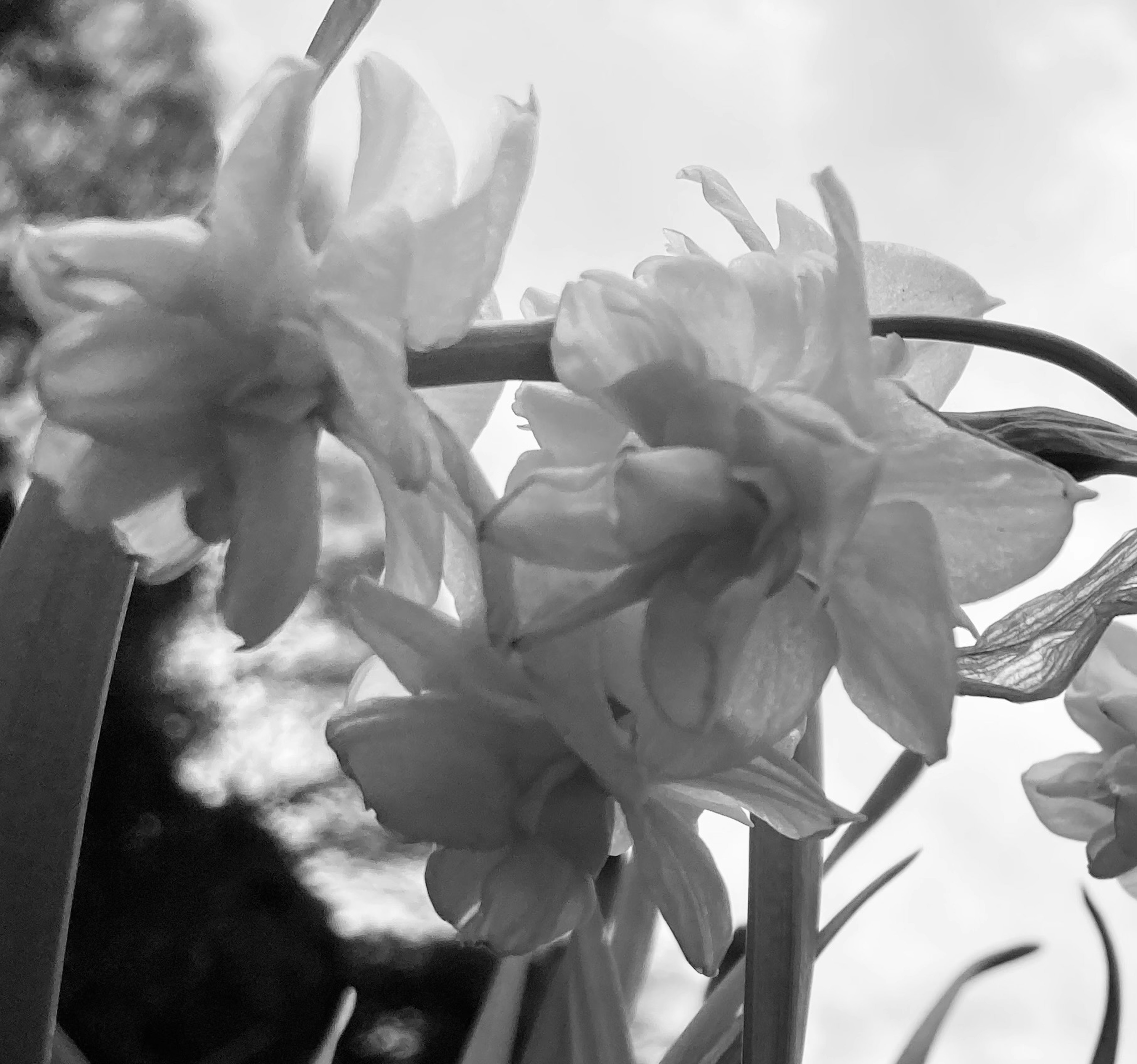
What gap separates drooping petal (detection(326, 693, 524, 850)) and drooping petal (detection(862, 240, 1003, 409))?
0.37 ft

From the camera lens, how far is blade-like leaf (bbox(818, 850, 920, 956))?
502 millimetres

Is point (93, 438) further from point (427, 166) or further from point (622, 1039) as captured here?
point (622, 1039)

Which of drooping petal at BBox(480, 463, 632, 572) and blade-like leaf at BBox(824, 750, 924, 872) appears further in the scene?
blade-like leaf at BBox(824, 750, 924, 872)

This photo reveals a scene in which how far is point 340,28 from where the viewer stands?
32 cm

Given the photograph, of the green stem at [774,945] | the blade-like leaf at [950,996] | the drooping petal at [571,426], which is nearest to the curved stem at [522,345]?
the drooping petal at [571,426]

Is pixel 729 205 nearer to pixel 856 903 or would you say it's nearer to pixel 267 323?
pixel 267 323

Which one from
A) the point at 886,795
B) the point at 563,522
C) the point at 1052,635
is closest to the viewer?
the point at 563,522

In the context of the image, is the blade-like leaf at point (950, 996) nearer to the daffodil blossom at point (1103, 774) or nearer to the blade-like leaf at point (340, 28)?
the daffodil blossom at point (1103, 774)

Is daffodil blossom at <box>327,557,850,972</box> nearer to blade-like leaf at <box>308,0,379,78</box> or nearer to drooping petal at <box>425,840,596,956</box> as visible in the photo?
drooping petal at <box>425,840,596,956</box>

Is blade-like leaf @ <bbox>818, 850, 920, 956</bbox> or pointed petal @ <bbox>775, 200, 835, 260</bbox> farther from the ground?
pointed petal @ <bbox>775, 200, 835, 260</bbox>

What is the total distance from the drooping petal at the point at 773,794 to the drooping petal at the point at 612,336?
2.5 inches

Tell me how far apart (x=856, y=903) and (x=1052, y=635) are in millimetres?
273

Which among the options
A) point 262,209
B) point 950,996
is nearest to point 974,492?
point 262,209

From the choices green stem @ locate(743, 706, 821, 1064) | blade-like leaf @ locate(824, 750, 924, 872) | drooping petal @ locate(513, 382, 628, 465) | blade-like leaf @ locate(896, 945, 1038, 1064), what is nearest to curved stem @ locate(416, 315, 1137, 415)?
drooping petal @ locate(513, 382, 628, 465)
